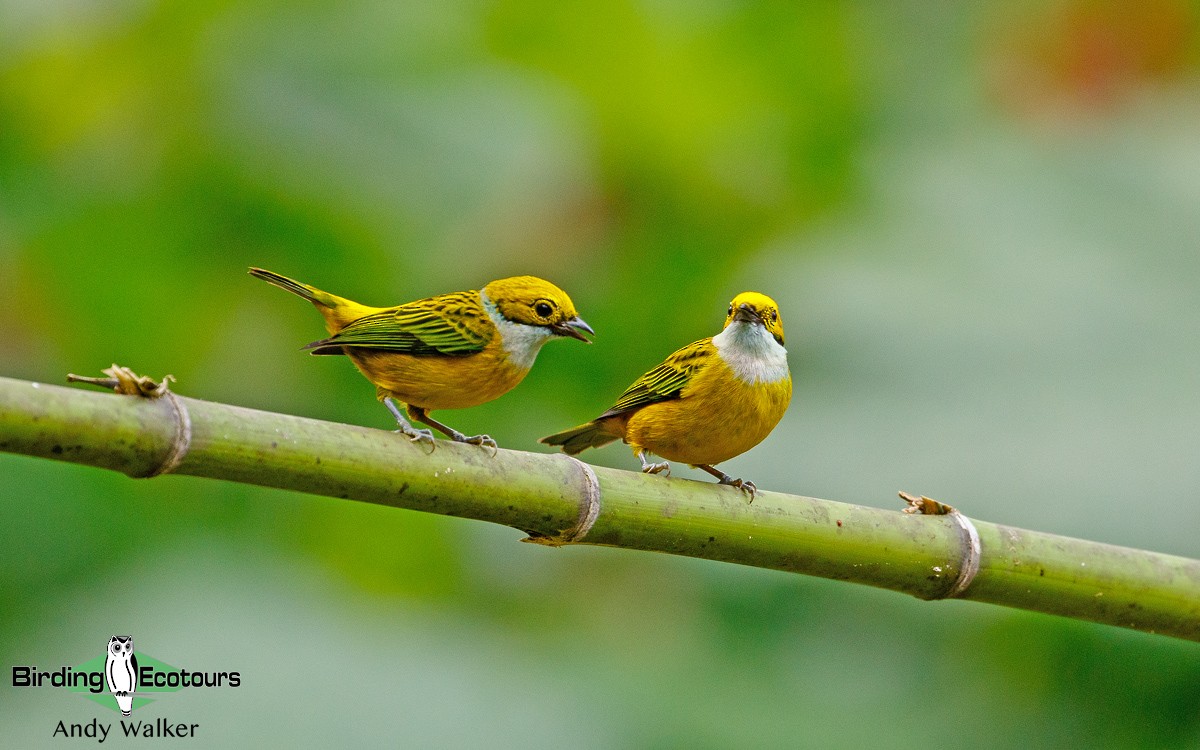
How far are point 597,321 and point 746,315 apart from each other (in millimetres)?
983

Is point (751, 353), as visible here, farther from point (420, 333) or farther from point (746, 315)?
point (420, 333)

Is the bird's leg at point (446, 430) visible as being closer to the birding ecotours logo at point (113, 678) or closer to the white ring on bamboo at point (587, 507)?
the white ring on bamboo at point (587, 507)

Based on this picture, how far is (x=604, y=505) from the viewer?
262 cm

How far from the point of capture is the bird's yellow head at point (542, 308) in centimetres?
299

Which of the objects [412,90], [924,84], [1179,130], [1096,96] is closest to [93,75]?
[412,90]

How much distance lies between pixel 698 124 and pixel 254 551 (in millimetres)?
2285

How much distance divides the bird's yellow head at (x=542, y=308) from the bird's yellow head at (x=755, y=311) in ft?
1.85

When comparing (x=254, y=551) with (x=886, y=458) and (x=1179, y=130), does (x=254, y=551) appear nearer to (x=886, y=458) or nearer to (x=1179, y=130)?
(x=886, y=458)

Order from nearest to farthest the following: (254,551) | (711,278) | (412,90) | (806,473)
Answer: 1. (254,551)
2. (806,473)
3. (711,278)
4. (412,90)

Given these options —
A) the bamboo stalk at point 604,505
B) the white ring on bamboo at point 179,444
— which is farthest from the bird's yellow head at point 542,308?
the white ring on bamboo at point 179,444

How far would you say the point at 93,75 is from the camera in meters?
4.20

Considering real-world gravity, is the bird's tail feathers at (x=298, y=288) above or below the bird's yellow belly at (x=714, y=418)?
above

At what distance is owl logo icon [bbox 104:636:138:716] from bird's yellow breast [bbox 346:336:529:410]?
921 millimetres

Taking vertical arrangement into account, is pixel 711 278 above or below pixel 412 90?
→ below
